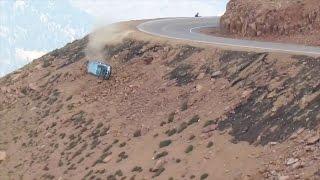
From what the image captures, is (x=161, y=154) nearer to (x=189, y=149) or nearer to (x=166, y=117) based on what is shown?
(x=189, y=149)

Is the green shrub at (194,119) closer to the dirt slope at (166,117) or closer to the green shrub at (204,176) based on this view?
the dirt slope at (166,117)

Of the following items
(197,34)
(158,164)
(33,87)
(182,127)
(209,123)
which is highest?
(197,34)

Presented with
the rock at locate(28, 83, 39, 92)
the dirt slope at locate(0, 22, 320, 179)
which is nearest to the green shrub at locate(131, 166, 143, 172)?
the dirt slope at locate(0, 22, 320, 179)

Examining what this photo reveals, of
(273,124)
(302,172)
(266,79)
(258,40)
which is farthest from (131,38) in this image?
(302,172)

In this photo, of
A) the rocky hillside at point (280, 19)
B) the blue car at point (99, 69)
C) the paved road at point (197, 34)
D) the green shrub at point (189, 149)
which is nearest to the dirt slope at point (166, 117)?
the green shrub at point (189, 149)

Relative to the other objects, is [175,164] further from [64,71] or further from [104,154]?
[64,71]

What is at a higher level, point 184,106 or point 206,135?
point 184,106

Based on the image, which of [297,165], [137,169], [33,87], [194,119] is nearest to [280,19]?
[194,119]

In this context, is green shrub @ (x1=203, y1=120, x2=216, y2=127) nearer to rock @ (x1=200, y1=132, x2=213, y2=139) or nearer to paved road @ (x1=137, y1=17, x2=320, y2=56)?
rock @ (x1=200, y1=132, x2=213, y2=139)
